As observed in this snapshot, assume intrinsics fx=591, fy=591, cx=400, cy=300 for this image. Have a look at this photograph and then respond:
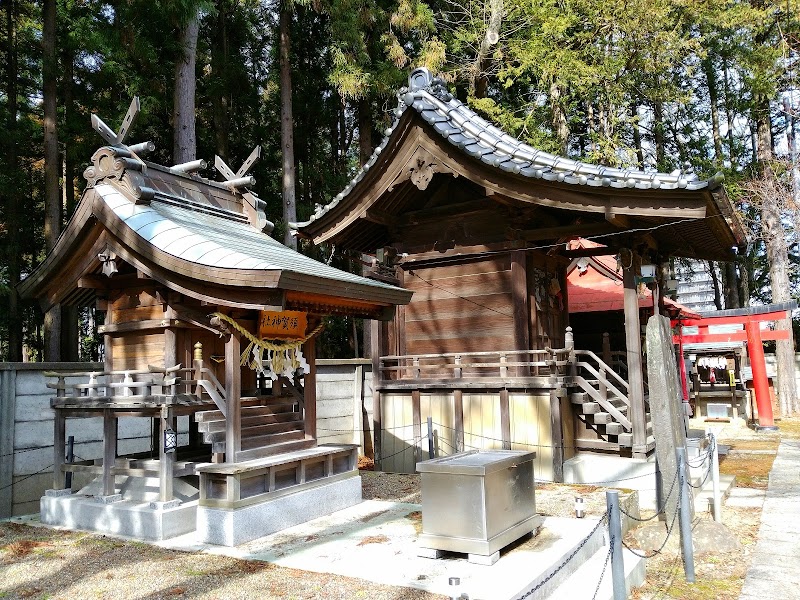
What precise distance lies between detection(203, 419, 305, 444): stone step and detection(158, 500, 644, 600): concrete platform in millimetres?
1249

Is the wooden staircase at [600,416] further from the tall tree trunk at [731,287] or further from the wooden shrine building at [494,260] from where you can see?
the tall tree trunk at [731,287]

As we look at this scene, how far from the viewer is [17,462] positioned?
28.7 feet

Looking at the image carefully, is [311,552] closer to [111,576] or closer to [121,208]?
[111,576]

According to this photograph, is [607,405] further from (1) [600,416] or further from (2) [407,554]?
(2) [407,554]

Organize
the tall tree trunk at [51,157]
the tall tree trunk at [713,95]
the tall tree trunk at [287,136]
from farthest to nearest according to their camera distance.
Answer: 1. the tall tree trunk at [713,95]
2. the tall tree trunk at [287,136]
3. the tall tree trunk at [51,157]

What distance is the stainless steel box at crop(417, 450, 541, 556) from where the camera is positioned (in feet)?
19.7

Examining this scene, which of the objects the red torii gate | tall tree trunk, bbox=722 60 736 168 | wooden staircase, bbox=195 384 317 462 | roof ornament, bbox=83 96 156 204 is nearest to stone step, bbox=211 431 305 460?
wooden staircase, bbox=195 384 317 462

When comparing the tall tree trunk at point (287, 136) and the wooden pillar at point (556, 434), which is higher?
the tall tree trunk at point (287, 136)

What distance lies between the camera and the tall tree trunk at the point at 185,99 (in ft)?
46.5

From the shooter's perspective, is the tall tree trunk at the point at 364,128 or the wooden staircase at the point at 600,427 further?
the tall tree trunk at the point at 364,128

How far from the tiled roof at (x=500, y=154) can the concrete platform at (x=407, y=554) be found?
5.32 meters

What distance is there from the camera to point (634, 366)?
1070 centimetres

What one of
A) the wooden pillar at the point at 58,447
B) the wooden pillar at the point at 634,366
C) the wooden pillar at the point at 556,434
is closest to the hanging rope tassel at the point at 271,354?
the wooden pillar at the point at 58,447

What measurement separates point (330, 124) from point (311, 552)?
Result: 76.8 ft
